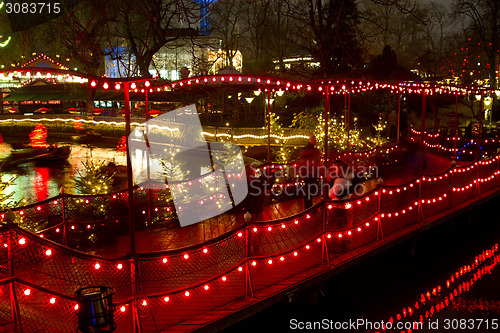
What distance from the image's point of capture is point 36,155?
74.4ft

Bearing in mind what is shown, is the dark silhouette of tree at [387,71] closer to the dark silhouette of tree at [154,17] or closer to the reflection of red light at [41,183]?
the dark silhouette of tree at [154,17]

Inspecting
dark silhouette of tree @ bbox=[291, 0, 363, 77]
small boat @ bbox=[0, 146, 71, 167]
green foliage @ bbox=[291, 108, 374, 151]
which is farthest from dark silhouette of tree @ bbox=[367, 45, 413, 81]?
small boat @ bbox=[0, 146, 71, 167]

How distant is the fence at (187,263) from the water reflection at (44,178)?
263 inches

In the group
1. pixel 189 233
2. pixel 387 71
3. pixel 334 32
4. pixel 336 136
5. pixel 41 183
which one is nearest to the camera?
pixel 189 233

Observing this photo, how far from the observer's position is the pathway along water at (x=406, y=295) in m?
8.70

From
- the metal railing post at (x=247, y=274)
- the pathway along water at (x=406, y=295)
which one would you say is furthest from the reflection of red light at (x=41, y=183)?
the metal railing post at (x=247, y=274)

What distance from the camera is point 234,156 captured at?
15.1 meters

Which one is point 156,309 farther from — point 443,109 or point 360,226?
point 443,109

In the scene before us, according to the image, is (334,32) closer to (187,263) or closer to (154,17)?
(154,17)

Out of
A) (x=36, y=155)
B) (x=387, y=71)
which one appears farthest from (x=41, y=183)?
(x=387, y=71)

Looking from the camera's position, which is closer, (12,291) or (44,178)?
(12,291)

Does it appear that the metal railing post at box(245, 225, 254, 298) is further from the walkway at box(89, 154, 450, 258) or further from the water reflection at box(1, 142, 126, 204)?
the water reflection at box(1, 142, 126, 204)

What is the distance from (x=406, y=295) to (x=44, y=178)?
1482 centimetres

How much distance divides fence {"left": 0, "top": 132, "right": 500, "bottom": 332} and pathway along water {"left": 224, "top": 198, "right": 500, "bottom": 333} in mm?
839
